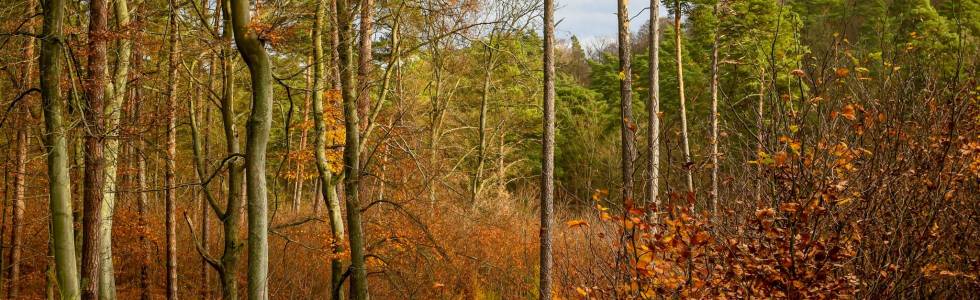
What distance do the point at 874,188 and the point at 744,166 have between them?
1.04 metres

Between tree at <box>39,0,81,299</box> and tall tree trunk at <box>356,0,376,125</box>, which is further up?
tall tree trunk at <box>356,0,376,125</box>

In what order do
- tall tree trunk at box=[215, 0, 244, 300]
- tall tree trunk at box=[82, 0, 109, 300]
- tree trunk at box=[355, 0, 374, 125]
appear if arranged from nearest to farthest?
tall tree trunk at box=[82, 0, 109, 300]
tall tree trunk at box=[215, 0, 244, 300]
tree trunk at box=[355, 0, 374, 125]

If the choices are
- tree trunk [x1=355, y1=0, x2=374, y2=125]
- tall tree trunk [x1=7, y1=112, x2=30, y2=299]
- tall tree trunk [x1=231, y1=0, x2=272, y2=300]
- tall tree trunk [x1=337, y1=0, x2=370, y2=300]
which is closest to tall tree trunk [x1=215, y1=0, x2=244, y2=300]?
tall tree trunk [x1=337, y1=0, x2=370, y2=300]

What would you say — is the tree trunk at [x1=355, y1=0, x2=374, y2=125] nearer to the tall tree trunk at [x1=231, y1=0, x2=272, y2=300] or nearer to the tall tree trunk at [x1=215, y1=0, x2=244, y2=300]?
the tall tree trunk at [x1=215, y1=0, x2=244, y2=300]

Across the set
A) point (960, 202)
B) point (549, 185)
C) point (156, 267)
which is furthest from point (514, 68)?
point (960, 202)

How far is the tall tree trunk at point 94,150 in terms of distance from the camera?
789 cm

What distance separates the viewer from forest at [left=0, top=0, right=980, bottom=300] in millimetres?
5184

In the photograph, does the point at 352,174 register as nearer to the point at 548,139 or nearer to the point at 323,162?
the point at 323,162

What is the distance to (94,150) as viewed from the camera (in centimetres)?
797

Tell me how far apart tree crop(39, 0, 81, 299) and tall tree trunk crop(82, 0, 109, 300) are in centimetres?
70

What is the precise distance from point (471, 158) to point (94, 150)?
18981 millimetres

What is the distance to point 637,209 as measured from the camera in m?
5.20

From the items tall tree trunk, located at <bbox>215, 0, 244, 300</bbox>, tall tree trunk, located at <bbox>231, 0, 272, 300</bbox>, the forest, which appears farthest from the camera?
tall tree trunk, located at <bbox>215, 0, 244, 300</bbox>

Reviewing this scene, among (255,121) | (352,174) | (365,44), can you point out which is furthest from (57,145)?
(365,44)
